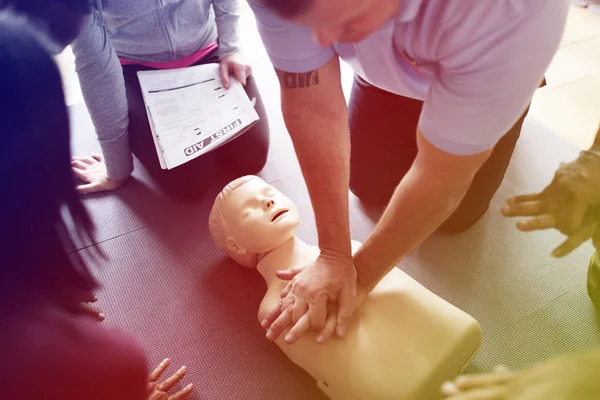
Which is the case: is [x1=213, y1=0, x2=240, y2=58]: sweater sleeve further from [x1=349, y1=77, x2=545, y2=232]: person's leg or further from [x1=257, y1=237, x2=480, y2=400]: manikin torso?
[x1=257, y1=237, x2=480, y2=400]: manikin torso

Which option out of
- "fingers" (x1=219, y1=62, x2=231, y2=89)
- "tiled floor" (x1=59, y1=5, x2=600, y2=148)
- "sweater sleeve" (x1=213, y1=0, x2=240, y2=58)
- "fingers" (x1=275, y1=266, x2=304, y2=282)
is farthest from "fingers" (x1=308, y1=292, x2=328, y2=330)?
"tiled floor" (x1=59, y1=5, x2=600, y2=148)

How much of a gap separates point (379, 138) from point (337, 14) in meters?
0.74

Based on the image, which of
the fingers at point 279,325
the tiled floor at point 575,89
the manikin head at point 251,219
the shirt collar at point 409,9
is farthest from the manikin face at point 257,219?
the tiled floor at point 575,89

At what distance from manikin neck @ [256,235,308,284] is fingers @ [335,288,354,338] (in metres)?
0.27

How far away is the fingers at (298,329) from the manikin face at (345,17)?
21.3 inches

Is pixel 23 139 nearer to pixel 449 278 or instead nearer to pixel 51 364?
pixel 51 364

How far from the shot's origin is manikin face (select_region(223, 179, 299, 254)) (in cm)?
117

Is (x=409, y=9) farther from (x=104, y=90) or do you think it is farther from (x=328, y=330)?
(x=104, y=90)

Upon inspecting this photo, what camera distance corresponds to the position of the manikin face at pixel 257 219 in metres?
1.17

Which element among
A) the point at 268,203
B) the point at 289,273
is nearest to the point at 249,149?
the point at 268,203

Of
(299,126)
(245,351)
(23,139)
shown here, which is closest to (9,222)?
(23,139)

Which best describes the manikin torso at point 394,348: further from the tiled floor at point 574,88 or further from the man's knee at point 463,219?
the tiled floor at point 574,88

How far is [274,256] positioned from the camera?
1190mm

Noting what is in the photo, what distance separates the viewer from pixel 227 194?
122cm
